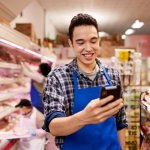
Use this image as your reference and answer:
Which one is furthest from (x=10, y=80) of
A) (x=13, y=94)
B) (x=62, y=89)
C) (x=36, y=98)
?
(x=62, y=89)

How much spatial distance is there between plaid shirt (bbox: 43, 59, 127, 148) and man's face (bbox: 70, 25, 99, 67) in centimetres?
11

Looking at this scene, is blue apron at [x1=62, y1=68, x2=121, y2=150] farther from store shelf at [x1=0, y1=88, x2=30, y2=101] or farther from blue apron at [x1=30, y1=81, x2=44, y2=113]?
blue apron at [x1=30, y1=81, x2=44, y2=113]

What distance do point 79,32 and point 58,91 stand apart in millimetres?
347

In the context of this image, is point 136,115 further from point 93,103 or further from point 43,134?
point 93,103

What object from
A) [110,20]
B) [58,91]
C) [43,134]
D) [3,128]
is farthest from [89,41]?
[110,20]

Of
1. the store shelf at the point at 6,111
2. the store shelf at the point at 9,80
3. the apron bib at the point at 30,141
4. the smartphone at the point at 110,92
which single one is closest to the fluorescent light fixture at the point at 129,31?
the store shelf at the point at 9,80

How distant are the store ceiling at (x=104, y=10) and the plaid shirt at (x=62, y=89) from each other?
23.7ft

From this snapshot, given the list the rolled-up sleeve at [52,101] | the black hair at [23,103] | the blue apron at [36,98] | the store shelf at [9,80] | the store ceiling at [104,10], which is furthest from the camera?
the store ceiling at [104,10]

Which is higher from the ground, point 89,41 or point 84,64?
point 89,41

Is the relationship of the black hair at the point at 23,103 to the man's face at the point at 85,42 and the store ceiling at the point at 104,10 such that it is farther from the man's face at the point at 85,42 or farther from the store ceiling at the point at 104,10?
the store ceiling at the point at 104,10

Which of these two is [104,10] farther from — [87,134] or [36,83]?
[87,134]

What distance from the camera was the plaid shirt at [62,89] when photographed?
1581 mm

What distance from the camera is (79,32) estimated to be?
5.52 ft

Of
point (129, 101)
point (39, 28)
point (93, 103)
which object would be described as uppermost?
point (39, 28)
